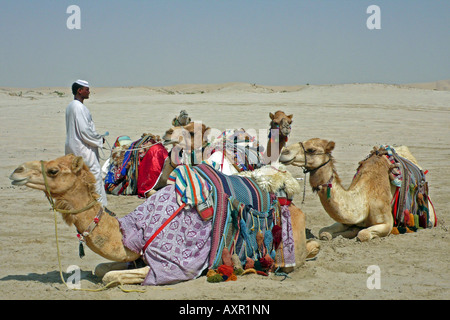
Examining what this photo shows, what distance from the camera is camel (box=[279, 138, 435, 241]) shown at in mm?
6219

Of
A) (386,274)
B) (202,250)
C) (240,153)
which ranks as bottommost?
(386,274)

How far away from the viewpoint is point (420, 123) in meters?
21.8

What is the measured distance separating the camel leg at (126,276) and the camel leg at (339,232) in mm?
2629

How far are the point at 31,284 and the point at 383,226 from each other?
386cm

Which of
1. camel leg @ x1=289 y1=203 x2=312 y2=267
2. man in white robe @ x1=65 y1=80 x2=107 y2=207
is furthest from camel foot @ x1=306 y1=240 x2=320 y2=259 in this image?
man in white robe @ x1=65 y1=80 x2=107 y2=207

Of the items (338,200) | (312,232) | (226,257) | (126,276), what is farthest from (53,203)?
(312,232)

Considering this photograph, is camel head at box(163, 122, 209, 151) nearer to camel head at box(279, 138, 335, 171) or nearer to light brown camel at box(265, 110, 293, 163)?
light brown camel at box(265, 110, 293, 163)

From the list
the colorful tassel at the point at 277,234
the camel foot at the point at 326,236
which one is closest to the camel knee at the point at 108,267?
the colorful tassel at the point at 277,234

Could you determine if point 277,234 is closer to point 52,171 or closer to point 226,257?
point 226,257

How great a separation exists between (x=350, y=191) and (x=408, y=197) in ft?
2.89

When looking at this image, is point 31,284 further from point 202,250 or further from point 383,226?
point 383,226

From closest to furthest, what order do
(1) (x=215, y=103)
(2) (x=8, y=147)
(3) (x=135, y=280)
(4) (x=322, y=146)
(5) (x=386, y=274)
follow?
(3) (x=135, y=280) < (5) (x=386, y=274) < (4) (x=322, y=146) < (2) (x=8, y=147) < (1) (x=215, y=103)

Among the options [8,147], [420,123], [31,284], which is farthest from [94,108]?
[31,284]

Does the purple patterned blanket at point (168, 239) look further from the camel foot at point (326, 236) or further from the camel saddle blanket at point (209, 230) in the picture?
the camel foot at point (326, 236)
